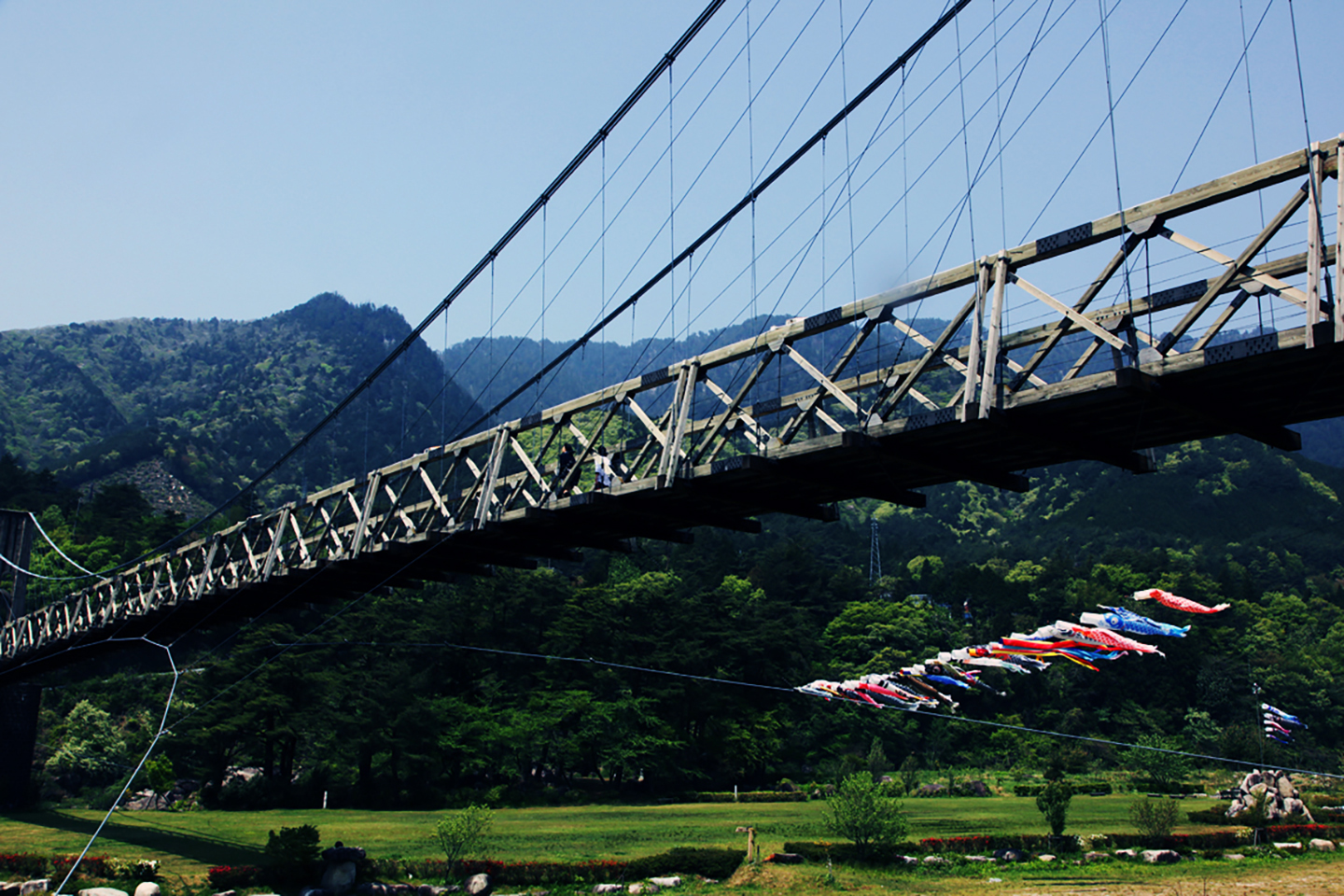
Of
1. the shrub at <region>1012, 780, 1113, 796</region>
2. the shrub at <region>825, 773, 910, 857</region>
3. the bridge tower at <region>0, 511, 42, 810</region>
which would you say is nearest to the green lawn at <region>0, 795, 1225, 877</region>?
the bridge tower at <region>0, 511, 42, 810</region>

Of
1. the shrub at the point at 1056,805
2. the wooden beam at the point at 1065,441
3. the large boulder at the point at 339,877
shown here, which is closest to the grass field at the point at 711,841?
the shrub at the point at 1056,805

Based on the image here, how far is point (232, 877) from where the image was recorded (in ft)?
95.5

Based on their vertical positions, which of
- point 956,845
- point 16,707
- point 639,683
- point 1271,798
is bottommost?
point 956,845

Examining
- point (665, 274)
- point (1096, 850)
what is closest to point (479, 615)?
point (1096, 850)

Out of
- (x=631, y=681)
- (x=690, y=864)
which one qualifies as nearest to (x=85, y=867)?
(x=690, y=864)

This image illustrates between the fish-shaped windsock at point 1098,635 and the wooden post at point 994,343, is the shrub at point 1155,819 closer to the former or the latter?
the fish-shaped windsock at point 1098,635

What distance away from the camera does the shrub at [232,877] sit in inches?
1135

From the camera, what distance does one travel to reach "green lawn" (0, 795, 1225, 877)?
36.8m

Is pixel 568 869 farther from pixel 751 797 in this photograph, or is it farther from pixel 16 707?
pixel 751 797

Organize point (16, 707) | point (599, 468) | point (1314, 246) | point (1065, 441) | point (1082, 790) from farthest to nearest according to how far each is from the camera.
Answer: point (1082, 790) < point (16, 707) < point (599, 468) < point (1065, 441) < point (1314, 246)

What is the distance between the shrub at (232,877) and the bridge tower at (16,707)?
69.9ft

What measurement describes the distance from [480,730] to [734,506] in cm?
4675

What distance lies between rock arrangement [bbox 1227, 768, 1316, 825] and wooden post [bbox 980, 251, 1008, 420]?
41947mm

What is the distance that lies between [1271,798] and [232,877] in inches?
1680
